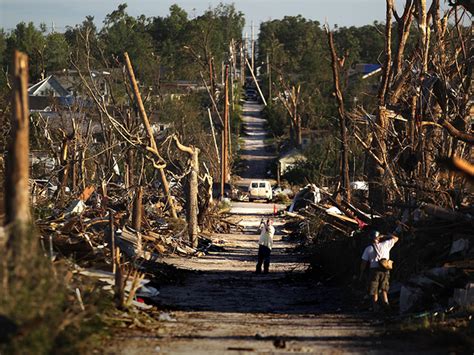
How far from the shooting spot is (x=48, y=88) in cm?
7700

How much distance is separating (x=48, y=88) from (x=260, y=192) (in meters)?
22.7

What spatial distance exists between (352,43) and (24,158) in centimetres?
11202

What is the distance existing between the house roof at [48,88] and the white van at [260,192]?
60.8ft

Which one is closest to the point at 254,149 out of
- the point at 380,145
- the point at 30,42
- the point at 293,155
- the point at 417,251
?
the point at 293,155

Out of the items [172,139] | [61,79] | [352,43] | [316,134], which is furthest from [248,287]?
[352,43]

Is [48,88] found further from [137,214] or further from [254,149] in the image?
[137,214]

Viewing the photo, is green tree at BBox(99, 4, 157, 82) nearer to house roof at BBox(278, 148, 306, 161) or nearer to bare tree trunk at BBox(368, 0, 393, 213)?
house roof at BBox(278, 148, 306, 161)

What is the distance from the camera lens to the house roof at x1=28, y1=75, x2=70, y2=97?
74988 millimetres

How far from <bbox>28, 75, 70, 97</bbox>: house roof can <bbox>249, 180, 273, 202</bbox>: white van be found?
1852 cm

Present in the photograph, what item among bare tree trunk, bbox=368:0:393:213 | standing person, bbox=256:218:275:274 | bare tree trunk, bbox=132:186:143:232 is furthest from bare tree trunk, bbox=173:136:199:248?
standing person, bbox=256:218:275:274

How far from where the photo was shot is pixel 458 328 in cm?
1430

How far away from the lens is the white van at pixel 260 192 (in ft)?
203

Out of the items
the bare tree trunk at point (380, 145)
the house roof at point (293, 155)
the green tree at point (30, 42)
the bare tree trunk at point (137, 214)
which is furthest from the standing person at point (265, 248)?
the green tree at point (30, 42)

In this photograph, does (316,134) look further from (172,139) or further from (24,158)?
(24,158)
